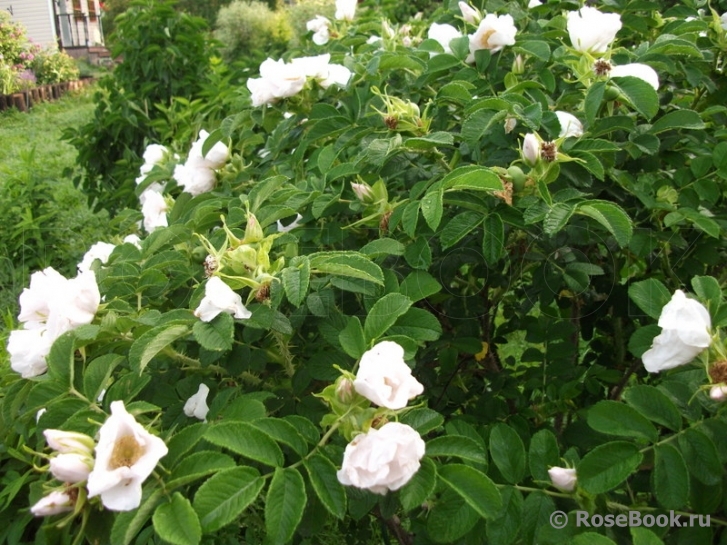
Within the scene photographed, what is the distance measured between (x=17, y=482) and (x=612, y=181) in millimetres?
1111

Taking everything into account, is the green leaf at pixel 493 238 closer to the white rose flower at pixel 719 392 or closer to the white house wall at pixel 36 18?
the white rose flower at pixel 719 392

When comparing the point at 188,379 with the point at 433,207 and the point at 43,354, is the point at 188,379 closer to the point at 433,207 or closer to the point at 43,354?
the point at 43,354

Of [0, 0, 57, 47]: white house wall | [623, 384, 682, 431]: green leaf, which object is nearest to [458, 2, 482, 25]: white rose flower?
[623, 384, 682, 431]: green leaf

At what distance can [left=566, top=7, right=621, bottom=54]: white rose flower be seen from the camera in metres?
1.19

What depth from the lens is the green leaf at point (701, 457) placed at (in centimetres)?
82

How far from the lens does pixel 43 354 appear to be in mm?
938

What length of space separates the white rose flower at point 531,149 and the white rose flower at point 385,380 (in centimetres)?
42

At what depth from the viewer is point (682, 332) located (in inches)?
31.8

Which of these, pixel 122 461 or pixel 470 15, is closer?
pixel 122 461

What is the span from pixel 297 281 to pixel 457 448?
27 cm

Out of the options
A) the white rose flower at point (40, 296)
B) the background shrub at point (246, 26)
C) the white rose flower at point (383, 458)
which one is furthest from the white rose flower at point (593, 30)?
the background shrub at point (246, 26)

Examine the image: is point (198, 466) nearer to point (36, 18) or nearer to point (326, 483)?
point (326, 483)

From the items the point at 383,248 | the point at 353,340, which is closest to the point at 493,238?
the point at 383,248

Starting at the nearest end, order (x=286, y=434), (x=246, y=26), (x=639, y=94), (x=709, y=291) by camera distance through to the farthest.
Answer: (x=286, y=434)
(x=709, y=291)
(x=639, y=94)
(x=246, y=26)
